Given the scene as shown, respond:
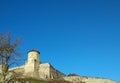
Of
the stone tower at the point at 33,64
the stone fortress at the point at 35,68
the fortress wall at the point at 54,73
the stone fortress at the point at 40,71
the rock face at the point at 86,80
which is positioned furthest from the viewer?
the fortress wall at the point at 54,73

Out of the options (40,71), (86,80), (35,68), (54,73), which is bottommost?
(86,80)

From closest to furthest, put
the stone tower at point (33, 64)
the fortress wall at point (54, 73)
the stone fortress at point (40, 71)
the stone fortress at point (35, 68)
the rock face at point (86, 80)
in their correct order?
1. the stone tower at point (33, 64)
2. the stone fortress at point (35, 68)
3. the stone fortress at point (40, 71)
4. the rock face at point (86, 80)
5. the fortress wall at point (54, 73)

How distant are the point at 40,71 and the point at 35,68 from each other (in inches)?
78.8

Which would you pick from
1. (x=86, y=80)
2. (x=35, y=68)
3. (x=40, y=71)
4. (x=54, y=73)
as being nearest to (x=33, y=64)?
(x=35, y=68)

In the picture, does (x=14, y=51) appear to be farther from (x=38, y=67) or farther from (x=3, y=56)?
(x=38, y=67)

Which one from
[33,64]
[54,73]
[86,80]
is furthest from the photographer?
[54,73]

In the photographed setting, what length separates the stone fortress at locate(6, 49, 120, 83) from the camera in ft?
263

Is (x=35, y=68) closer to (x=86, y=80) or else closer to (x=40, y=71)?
(x=40, y=71)

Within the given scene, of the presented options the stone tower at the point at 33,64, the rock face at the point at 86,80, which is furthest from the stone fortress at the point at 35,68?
the rock face at the point at 86,80

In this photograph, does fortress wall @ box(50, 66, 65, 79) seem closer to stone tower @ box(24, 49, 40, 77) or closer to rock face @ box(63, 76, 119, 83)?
rock face @ box(63, 76, 119, 83)

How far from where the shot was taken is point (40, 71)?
8225 cm

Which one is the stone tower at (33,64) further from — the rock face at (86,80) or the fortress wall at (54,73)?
the rock face at (86,80)

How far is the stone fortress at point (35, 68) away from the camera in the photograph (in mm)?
80062

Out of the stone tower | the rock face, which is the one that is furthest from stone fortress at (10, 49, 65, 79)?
the rock face
